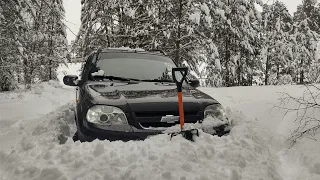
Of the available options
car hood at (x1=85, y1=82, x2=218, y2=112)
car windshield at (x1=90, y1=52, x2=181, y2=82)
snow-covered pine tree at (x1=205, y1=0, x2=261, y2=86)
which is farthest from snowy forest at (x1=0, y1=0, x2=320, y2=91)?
car hood at (x1=85, y1=82, x2=218, y2=112)

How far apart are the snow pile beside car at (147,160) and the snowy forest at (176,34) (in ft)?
18.3

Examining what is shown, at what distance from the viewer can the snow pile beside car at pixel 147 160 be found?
2.80 metres

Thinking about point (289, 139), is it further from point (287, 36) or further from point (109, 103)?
point (287, 36)

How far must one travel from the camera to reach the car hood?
3441mm

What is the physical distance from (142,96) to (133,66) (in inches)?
55.5

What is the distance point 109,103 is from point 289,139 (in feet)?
9.03

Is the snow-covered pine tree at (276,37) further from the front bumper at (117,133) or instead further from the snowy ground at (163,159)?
the front bumper at (117,133)

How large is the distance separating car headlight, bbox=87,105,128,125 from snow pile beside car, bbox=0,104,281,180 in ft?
0.95

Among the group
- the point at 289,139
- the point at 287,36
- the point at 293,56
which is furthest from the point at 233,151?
the point at 287,36

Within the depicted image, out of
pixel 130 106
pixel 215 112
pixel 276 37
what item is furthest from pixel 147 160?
pixel 276 37

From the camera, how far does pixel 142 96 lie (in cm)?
363

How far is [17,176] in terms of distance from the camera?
293cm

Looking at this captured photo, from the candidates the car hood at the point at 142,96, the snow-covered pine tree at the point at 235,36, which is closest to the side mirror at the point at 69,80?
A: the car hood at the point at 142,96

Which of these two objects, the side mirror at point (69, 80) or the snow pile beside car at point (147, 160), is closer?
the snow pile beside car at point (147, 160)
